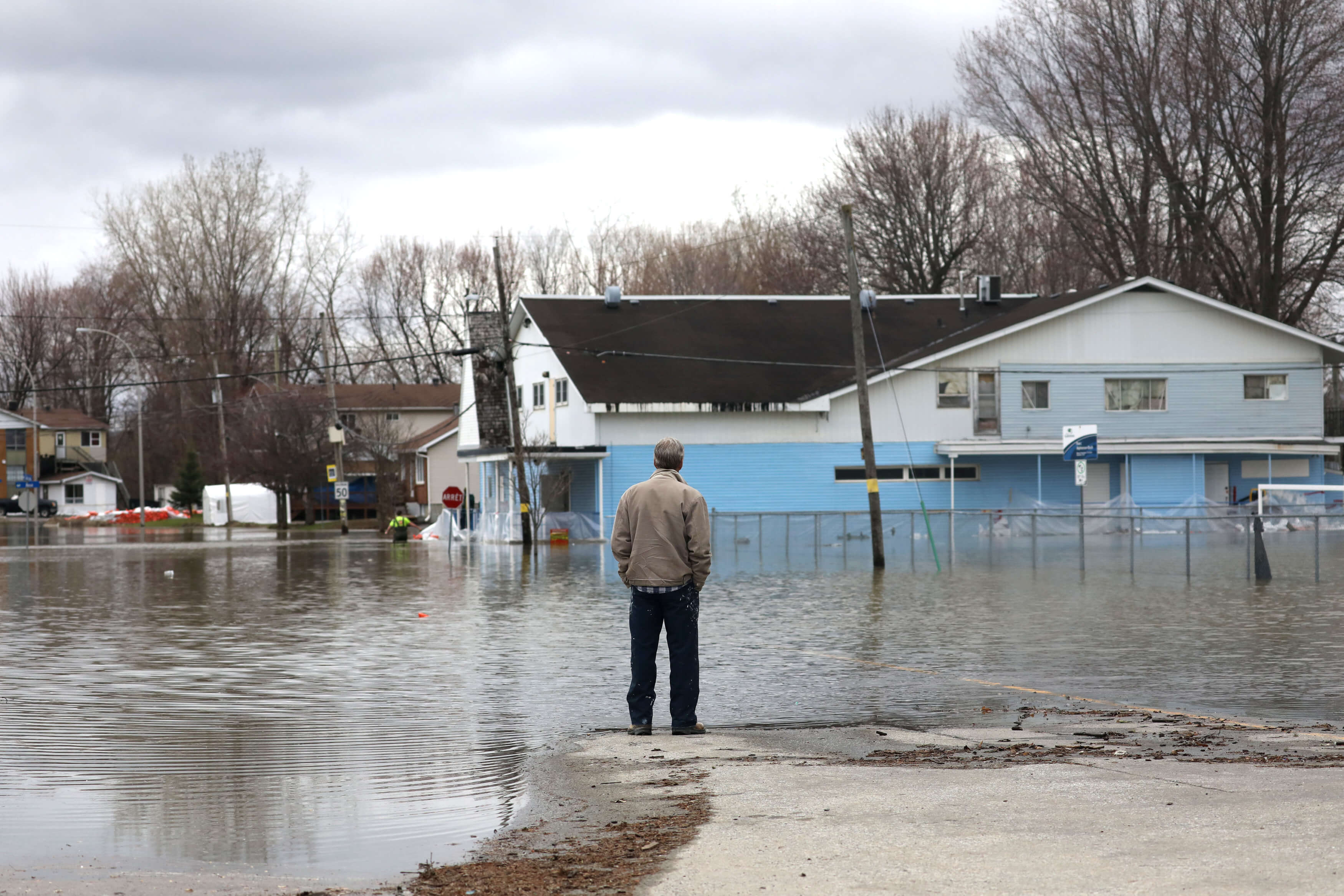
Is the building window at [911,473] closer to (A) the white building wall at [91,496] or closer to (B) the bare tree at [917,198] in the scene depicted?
(B) the bare tree at [917,198]

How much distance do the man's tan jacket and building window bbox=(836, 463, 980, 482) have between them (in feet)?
118

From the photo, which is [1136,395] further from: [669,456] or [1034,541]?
[669,456]

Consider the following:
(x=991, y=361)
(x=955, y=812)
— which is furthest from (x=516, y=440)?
(x=955, y=812)

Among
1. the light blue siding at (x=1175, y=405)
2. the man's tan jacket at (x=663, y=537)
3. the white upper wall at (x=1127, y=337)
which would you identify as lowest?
the man's tan jacket at (x=663, y=537)

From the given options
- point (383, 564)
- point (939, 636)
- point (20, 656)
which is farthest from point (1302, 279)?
point (20, 656)

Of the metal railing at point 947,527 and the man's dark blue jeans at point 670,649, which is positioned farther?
the metal railing at point 947,527

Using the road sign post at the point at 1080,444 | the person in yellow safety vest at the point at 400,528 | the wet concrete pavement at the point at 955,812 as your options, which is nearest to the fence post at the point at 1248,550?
the road sign post at the point at 1080,444

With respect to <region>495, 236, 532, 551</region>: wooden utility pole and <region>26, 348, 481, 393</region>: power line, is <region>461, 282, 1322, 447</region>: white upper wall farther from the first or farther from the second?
<region>26, 348, 481, 393</region>: power line

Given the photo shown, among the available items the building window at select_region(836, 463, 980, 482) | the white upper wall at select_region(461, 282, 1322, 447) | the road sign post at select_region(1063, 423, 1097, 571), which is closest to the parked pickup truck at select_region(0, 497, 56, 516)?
the white upper wall at select_region(461, 282, 1322, 447)

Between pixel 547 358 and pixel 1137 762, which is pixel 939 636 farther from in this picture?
pixel 547 358

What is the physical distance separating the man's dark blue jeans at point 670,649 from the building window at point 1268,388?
41362mm

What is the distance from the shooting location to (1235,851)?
5789 millimetres

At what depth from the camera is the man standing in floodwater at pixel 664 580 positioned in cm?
970

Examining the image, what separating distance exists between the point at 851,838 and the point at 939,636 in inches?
409
